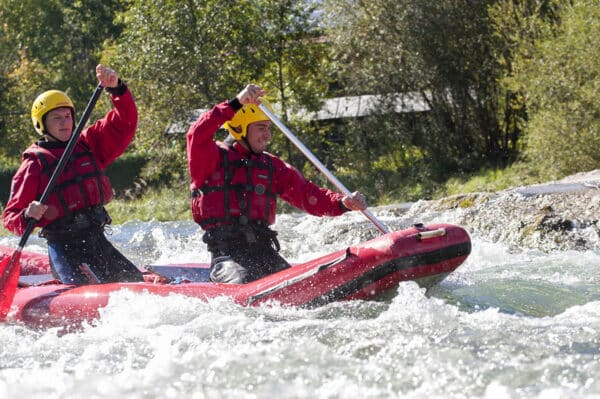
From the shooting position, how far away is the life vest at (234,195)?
16.9ft

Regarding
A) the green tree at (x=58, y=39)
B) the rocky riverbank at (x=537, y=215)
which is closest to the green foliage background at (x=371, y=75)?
the rocky riverbank at (x=537, y=215)

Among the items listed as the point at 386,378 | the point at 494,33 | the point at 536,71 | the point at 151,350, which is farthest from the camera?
the point at 494,33

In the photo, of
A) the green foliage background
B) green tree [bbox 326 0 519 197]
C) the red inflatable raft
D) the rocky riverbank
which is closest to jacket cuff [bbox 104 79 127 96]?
the red inflatable raft

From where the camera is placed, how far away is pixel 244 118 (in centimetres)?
529

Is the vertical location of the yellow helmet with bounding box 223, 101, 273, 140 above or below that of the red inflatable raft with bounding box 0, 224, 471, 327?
above

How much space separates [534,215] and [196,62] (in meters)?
9.05

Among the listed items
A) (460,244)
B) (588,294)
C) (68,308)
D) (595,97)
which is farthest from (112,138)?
(595,97)

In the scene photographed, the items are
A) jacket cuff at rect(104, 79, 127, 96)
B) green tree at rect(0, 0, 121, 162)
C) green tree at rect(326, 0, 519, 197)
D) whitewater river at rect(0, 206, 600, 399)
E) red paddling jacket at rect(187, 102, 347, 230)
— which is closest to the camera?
whitewater river at rect(0, 206, 600, 399)

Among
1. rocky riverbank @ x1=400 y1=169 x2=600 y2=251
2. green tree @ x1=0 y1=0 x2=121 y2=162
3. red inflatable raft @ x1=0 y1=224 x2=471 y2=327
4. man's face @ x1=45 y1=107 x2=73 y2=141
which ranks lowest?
rocky riverbank @ x1=400 y1=169 x2=600 y2=251

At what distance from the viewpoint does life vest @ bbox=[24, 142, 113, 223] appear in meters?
5.33

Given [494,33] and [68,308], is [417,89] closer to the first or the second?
[494,33]

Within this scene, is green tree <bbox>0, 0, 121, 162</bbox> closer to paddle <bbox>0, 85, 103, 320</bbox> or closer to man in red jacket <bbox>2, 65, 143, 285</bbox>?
man in red jacket <bbox>2, 65, 143, 285</bbox>

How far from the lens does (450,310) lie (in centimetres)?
463

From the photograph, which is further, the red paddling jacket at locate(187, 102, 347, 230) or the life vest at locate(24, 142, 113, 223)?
the life vest at locate(24, 142, 113, 223)
